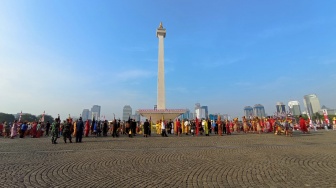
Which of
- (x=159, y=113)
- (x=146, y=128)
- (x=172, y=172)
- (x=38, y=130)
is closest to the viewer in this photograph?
(x=172, y=172)

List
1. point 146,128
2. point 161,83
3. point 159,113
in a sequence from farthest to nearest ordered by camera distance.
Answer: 1. point 161,83
2. point 159,113
3. point 146,128

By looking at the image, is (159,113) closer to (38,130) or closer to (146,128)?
(146,128)

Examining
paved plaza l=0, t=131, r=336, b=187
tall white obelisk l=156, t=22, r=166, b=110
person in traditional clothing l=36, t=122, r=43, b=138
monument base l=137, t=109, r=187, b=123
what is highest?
tall white obelisk l=156, t=22, r=166, b=110

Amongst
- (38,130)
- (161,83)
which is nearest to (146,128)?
(38,130)

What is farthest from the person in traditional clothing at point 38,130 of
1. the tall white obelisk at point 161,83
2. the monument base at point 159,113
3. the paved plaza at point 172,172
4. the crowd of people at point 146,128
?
the tall white obelisk at point 161,83

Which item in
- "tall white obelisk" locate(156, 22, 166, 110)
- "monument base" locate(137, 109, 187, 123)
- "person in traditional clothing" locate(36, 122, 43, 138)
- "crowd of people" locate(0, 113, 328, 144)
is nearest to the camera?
"crowd of people" locate(0, 113, 328, 144)

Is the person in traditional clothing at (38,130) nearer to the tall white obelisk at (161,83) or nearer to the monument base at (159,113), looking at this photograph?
the monument base at (159,113)

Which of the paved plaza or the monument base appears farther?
the monument base

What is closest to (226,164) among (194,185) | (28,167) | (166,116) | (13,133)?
(194,185)

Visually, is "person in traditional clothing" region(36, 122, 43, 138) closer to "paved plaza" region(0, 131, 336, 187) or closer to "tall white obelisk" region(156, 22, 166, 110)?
"paved plaza" region(0, 131, 336, 187)

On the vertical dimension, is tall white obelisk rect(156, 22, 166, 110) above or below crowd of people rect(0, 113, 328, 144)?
above

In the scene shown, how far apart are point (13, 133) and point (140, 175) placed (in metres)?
21.2

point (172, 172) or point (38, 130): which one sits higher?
point (38, 130)

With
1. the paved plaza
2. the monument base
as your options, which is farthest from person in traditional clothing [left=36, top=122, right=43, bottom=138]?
the paved plaza
